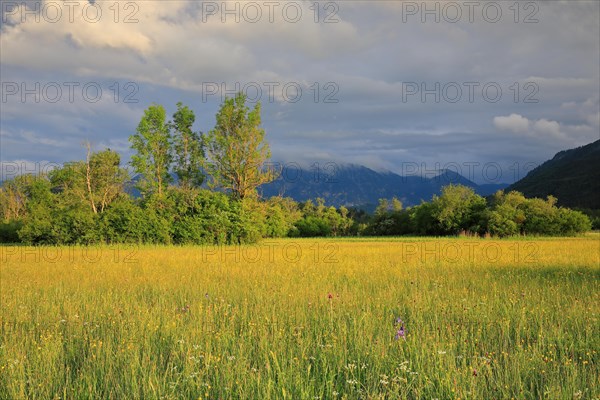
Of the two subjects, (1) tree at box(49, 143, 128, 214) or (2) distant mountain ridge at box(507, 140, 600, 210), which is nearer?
(1) tree at box(49, 143, 128, 214)

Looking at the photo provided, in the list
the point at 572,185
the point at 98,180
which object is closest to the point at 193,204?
the point at 98,180

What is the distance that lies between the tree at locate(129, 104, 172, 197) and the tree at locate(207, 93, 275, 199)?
16.3ft

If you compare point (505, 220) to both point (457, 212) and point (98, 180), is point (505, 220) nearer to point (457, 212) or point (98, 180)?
point (457, 212)

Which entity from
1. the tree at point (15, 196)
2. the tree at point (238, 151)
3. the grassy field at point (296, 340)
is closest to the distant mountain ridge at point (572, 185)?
the tree at point (238, 151)

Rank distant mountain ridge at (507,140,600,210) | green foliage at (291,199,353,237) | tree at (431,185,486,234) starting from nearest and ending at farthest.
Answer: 1. tree at (431,185,486,234)
2. green foliage at (291,199,353,237)
3. distant mountain ridge at (507,140,600,210)

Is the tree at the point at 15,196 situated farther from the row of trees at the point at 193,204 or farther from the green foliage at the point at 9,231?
the green foliage at the point at 9,231

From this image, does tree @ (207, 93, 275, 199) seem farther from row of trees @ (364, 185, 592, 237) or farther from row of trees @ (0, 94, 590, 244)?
row of trees @ (364, 185, 592, 237)

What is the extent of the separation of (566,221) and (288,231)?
1470 inches

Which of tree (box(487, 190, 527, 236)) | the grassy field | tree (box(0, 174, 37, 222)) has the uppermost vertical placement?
tree (box(0, 174, 37, 222))

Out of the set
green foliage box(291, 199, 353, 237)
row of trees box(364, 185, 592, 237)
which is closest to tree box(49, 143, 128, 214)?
green foliage box(291, 199, 353, 237)

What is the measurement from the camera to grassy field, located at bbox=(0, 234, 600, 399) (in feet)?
15.3

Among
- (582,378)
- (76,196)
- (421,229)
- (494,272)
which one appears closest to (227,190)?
(76,196)

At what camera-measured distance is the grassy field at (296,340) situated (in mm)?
4648

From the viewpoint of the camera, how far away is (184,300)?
937 centimetres
